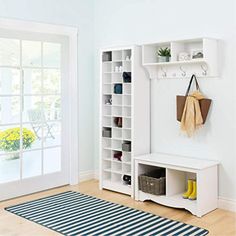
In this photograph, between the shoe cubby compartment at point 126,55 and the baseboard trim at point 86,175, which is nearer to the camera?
the shoe cubby compartment at point 126,55

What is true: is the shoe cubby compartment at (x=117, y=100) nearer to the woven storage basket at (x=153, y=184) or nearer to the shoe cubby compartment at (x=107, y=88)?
the shoe cubby compartment at (x=107, y=88)

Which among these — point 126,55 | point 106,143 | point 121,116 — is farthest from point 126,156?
point 126,55

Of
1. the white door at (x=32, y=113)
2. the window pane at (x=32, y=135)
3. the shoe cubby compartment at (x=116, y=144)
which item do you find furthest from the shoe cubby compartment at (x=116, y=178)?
the window pane at (x=32, y=135)

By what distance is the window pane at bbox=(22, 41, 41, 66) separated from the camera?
4.63 meters

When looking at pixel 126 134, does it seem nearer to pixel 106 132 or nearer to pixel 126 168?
pixel 106 132

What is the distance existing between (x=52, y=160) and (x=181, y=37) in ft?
7.46

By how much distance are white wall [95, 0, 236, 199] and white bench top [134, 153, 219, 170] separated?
0.09 meters

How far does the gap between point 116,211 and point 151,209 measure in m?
0.39

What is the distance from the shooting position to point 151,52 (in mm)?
4566

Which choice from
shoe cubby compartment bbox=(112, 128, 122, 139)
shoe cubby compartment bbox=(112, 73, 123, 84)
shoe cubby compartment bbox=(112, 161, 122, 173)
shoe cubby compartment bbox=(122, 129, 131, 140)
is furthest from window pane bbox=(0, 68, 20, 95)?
shoe cubby compartment bbox=(112, 161, 122, 173)

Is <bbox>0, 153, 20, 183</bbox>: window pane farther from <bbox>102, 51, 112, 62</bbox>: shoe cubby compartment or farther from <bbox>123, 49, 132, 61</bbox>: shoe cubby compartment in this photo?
<bbox>123, 49, 132, 61</bbox>: shoe cubby compartment

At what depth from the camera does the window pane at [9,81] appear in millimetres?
4422

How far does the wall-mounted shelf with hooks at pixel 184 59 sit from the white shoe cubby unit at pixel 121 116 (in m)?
0.13

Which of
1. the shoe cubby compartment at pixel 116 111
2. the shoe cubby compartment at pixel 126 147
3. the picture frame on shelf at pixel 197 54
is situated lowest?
the shoe cubby compartment at pixel 126 147
